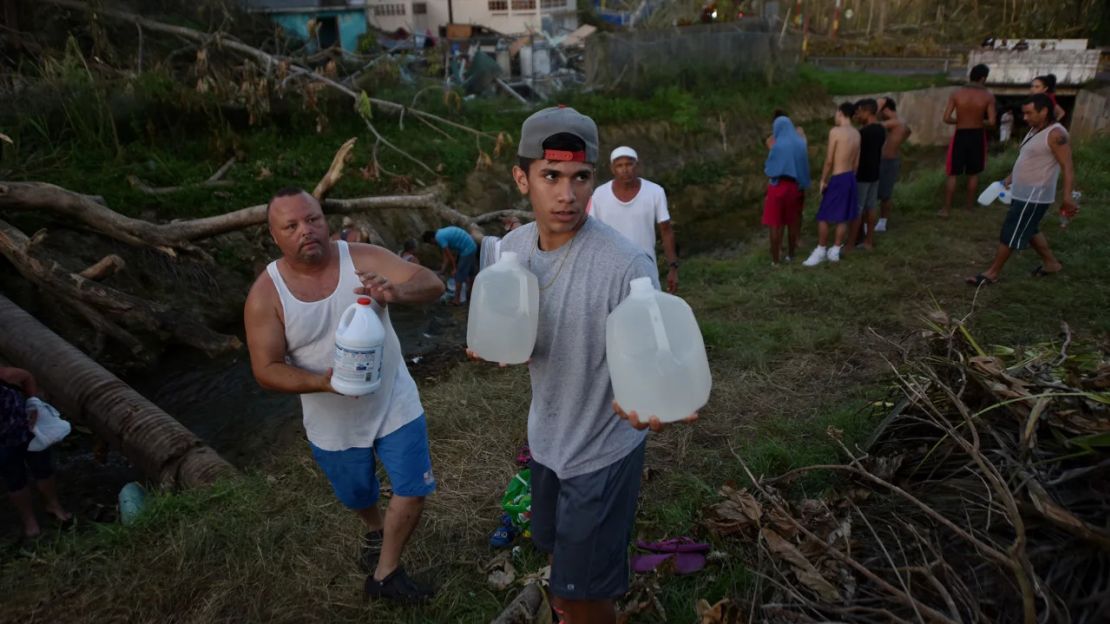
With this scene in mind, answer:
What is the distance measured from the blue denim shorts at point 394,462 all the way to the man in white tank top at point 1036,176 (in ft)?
17.6

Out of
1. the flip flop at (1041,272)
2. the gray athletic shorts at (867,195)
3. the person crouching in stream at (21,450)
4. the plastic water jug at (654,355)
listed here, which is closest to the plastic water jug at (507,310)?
the plastic water jug at (654,355)

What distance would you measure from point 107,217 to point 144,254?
1832 mm

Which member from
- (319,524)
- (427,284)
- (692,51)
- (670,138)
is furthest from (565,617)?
(692,51)

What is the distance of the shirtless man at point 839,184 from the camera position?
22.6 feet

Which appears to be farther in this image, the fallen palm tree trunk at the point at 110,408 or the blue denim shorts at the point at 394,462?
the fallen palm tree trunk at the point at 110,408

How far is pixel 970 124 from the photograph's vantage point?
8094mm

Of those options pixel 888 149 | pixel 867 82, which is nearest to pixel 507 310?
pixel 888 149

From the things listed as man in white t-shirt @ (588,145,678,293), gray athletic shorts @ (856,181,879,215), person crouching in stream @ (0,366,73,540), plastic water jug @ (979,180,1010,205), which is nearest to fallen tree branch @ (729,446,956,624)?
man in white t-shirt @ (588,145,678,293)

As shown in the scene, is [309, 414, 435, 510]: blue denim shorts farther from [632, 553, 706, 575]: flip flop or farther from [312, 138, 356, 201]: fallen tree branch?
[312, 138, 356, 201]: fallen tree branch

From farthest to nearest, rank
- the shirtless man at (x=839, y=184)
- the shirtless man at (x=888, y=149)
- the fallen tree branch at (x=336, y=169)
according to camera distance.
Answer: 1. the shirtless man at (x=888, y=149)
2. the shirtless man at (x=839, y=184)
3. the fallen tree branch at (x=336, y=169)

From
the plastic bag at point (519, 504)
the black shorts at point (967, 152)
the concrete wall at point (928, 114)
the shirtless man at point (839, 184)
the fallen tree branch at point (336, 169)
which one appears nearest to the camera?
the plastic bag at point (519, 504)

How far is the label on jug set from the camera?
2.29 metres

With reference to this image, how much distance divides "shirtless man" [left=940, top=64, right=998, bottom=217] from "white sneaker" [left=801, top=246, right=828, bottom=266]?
2412 mm

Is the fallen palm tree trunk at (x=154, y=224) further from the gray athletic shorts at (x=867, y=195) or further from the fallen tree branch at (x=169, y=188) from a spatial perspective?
the gray athletic shorts at (x=867, y=195)
